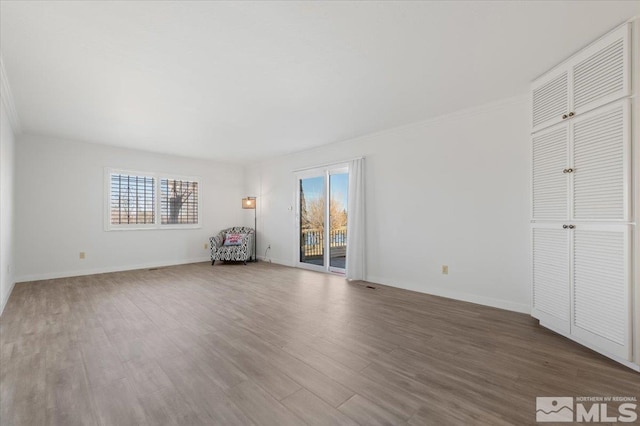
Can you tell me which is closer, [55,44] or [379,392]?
[379,392]

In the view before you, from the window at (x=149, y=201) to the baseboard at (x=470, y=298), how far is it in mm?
4993

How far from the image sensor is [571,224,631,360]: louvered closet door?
6.91ft

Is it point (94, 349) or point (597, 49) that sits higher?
point (597, 49)

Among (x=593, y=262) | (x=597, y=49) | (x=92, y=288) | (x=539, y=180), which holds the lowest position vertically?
(x=92, y=288)

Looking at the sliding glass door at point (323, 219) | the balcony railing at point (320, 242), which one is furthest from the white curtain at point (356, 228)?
the balcony railing at point (320, 242)

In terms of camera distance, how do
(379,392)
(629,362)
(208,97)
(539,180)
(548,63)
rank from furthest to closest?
(208,97), (539,180), (548,63), (629,362), (379,392)

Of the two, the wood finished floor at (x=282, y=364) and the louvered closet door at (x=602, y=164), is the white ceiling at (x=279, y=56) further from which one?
the wood finished floor at (x=282, y=364)

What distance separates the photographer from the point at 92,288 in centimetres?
Answer: 431

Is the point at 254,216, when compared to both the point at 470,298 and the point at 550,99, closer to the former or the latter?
the point at 470,298

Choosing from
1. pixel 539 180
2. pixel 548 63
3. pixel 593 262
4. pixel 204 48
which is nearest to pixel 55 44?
pixel 204 48

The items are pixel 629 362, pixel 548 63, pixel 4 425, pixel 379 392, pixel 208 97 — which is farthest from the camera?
pixel 208 97

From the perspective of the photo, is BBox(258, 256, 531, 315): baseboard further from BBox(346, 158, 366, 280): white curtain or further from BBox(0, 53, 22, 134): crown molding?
BBox(0, 53, 22, 134): crown molding

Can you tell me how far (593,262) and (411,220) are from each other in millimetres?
2175

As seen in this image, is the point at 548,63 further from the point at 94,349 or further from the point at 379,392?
the point at 94,349
